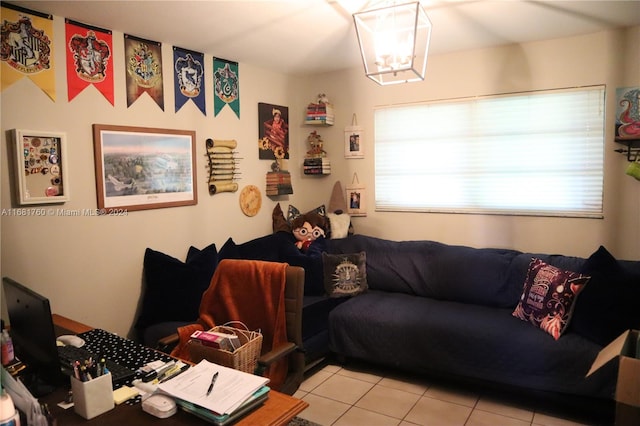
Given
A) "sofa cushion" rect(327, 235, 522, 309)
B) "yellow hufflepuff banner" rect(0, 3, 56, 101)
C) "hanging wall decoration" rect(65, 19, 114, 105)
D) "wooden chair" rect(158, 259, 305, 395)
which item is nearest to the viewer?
"wooden chair" rect(158, 259, 305, 395)

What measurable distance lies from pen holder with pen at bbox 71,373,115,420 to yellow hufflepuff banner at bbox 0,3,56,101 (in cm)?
180

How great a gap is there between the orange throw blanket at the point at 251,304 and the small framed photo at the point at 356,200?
1.99 meters

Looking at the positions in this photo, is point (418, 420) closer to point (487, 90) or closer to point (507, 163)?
point (507, 163)

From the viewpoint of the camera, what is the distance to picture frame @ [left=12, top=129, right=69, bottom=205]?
95.2 inches

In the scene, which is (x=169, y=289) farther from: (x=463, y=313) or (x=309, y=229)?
(x=463, y=313)

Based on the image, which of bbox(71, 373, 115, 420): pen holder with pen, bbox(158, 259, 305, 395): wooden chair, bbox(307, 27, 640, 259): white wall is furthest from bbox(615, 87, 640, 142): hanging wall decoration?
bbox(71, 373, 115, 420): pen holder with pen

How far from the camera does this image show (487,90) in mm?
3594

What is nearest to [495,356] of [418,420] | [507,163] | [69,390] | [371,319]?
[418,420]

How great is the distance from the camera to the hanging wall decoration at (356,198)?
423 centimetres

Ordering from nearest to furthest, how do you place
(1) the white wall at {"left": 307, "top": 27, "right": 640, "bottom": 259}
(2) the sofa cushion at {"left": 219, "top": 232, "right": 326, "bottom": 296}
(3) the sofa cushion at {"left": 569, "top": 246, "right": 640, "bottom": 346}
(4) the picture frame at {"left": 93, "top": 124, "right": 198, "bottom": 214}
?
(3) the sofa cushion at {"left": 569, "top": 246, "right": 640, "bottom": 346} → (4) the picture frame at {"left": 93, "top": 124, "right": 198, "bottom": 214} → (1) the white wall at {"left": 307, "top": 27, "right": 640, "bottom": 259} → (2) the sofa cushion at {"left": 219, "top": 232, "right": 326, "bottom": 296}

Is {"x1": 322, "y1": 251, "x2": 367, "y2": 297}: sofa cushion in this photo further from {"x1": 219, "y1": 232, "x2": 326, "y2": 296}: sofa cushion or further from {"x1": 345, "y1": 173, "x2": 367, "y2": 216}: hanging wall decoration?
{"x1": 345, "y1": 173, "x2": 367, "y2": 216}: hanging wall decoration

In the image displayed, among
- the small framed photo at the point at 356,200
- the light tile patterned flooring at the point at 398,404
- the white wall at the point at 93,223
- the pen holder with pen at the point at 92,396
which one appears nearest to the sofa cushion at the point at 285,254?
the white wall at the point at 93,223

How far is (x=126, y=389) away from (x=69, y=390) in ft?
0.72

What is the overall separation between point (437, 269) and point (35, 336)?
274 cm
